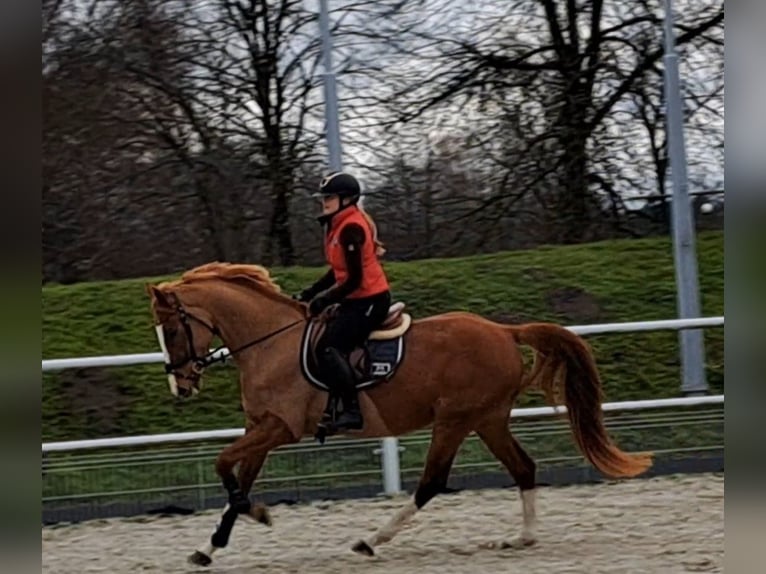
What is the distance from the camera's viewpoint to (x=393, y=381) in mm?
5266

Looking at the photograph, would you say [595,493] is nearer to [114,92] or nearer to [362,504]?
[362,504]

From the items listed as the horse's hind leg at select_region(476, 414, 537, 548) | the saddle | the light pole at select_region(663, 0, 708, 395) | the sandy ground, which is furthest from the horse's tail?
the light pole at select_region(663, 0, 708, 395)

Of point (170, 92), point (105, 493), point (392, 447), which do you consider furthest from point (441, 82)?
point (105, 493)

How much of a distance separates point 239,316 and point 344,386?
62 centimetres

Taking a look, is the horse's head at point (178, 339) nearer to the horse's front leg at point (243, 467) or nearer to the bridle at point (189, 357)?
the bridle at point (189, 357)

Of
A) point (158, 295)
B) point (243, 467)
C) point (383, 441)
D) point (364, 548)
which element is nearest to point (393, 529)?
point (364, 548)

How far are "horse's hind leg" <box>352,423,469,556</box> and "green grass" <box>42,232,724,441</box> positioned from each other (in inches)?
99.4

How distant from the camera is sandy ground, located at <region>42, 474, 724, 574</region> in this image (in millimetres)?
5051

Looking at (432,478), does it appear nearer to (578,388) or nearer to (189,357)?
(578,388)

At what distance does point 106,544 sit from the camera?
19.5 feet

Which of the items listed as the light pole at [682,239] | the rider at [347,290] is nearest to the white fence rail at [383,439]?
the light pole at [682,239]

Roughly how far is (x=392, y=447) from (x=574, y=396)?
187cm

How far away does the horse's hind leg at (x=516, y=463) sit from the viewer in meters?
5.32

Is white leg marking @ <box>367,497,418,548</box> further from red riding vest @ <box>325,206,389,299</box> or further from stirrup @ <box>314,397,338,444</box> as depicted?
red riding vest @ <box>325,206,389,299</box>
